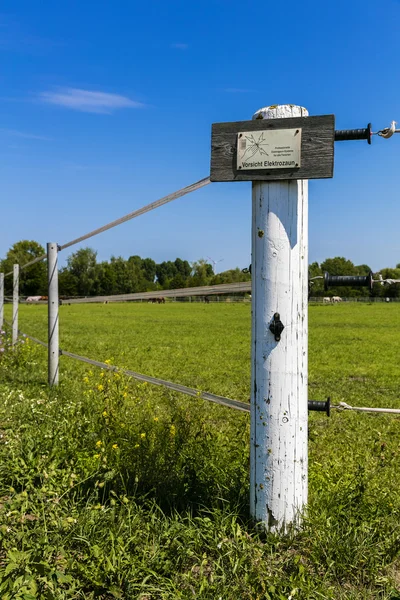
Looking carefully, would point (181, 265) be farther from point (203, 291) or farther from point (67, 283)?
point (203, 291)

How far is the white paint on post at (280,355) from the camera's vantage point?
2.49m

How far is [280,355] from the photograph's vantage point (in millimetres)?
2488

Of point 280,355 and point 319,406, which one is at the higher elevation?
point 280,355

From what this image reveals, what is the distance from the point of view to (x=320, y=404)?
260cm

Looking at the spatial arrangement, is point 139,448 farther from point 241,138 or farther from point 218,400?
point 241,138

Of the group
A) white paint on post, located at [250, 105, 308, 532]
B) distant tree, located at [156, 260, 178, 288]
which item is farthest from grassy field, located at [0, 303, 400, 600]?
distant tree, located at [156, 260, 178, 288]

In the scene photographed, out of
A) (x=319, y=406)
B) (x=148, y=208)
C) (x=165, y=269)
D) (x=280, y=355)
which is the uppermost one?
(x=165, y=269)

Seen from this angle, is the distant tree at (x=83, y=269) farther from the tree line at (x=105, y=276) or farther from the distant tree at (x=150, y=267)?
the distant tree at (x=150, y=267)

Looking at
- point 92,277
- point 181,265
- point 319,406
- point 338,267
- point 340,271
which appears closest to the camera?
point 319,406

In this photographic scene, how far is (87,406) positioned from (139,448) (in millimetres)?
1170

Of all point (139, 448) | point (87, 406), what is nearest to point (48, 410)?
point (87, 406)

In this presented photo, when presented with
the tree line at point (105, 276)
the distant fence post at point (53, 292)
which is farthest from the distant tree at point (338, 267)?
the distant fence post at point (53, 292)

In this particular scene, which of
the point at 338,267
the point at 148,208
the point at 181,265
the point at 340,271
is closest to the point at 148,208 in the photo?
the point at 148,208

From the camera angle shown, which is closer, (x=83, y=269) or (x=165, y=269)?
(x=83, y=269)
